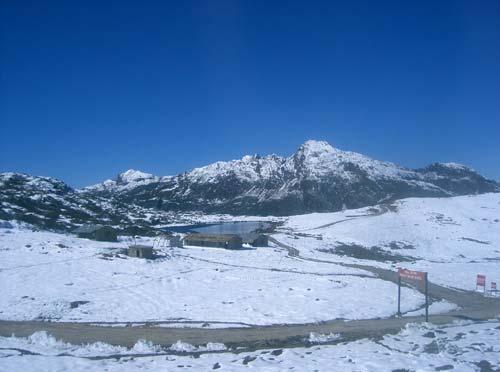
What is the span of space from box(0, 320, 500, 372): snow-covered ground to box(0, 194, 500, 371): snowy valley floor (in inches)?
2.7

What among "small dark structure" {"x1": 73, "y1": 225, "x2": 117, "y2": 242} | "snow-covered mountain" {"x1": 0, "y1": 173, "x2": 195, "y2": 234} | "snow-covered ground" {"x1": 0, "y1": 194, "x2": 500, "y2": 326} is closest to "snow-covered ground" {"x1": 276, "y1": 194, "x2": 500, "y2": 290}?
"snow-covered ground" {"x1": 0, "y1": 194, "x2": 500, "y2": 326}

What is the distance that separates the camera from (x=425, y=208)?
389 ft

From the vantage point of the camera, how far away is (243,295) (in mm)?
36344

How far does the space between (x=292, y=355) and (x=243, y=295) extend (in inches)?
706

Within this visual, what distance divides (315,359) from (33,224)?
2971 inches

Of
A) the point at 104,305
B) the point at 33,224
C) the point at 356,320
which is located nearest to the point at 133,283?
the point at 104,305

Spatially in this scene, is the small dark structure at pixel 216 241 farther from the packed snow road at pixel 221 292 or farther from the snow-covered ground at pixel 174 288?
the snow-covered ground at pixel 174 288

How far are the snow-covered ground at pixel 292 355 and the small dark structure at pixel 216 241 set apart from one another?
54969mm

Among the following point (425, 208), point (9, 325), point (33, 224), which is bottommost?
point (9, 325)

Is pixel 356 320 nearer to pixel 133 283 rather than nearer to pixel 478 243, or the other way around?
pixel 133 283

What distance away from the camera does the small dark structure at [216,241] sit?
251 ft

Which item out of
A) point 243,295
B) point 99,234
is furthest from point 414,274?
point 99,234

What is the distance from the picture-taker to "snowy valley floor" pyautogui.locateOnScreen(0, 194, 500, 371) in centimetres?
1806

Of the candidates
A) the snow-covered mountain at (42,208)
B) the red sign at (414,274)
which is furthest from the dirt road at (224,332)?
the snow-covered mountain at (42,208)
